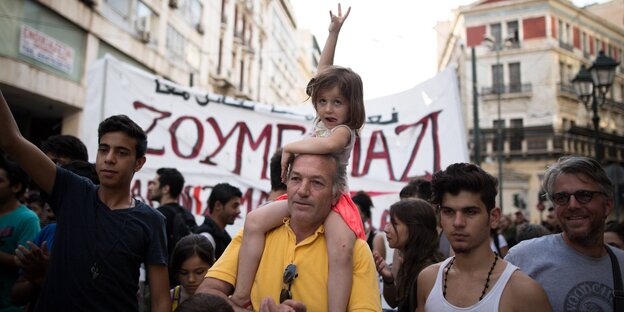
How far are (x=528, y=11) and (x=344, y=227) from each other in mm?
43298

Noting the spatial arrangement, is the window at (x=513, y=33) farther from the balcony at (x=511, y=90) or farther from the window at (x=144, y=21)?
the window at (x=144, y=21)

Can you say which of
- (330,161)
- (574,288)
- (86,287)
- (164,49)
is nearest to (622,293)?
(574,288)

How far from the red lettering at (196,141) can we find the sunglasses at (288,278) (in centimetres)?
470

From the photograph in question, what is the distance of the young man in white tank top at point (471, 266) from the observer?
2096 millimetres

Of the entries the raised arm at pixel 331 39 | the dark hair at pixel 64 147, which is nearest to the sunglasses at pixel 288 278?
the raised arm at pixel 331 39

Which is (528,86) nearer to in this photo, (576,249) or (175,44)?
(175,44)

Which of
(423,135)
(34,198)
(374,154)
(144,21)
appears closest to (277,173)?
(374,154)

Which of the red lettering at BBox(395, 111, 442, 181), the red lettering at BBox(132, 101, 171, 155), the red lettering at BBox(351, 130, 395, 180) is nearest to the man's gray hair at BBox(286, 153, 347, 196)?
the red lettering at BBox(395, 111, 442, 181)

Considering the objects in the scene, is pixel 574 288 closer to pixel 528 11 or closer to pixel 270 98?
pixel 270 98

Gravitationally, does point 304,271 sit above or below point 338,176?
below

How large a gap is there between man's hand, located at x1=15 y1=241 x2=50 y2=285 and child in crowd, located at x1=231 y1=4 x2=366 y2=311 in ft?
3.69

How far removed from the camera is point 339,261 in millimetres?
2012

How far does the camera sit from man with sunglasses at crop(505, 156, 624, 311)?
2.31m

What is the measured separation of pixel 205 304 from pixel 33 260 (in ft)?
3.92
